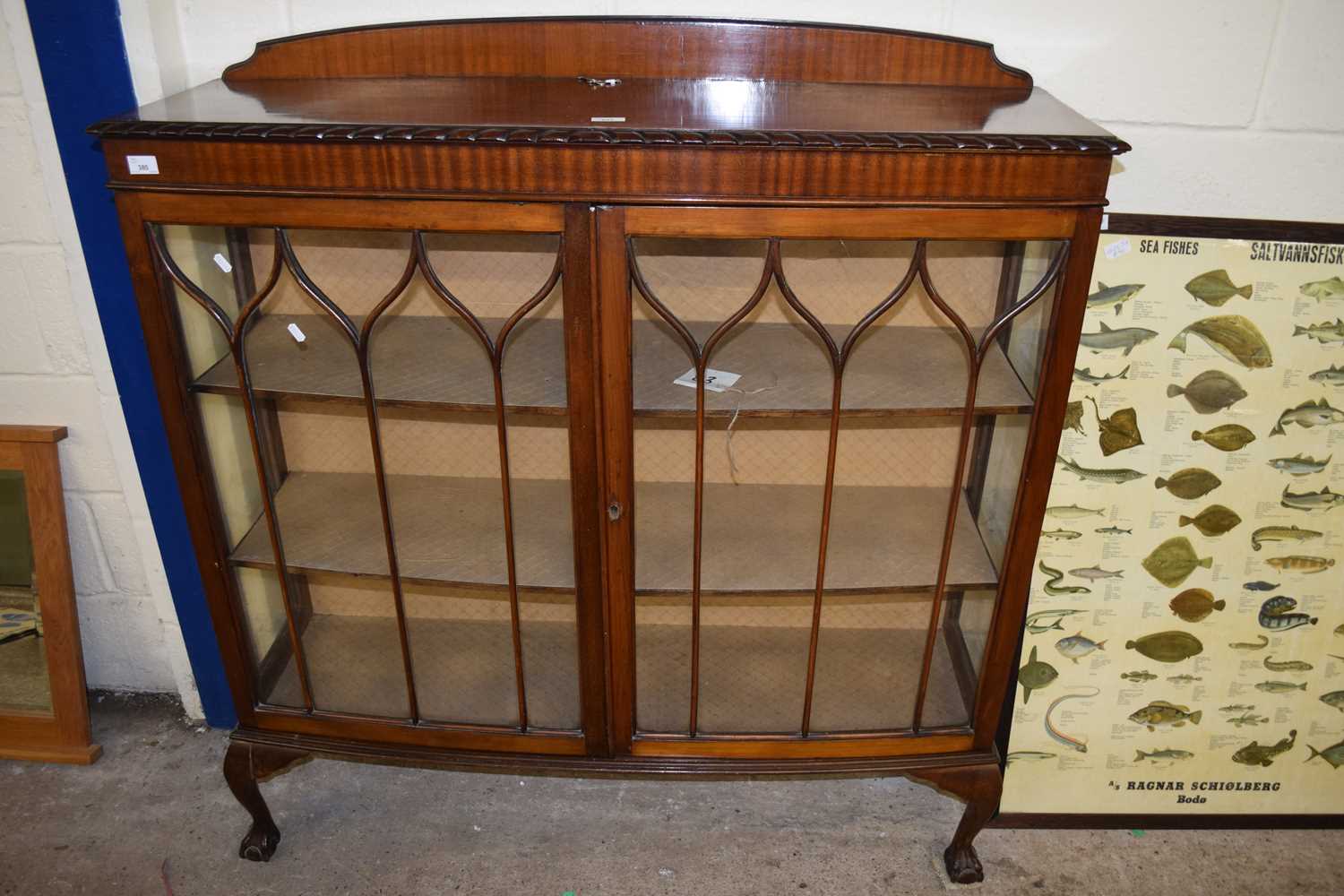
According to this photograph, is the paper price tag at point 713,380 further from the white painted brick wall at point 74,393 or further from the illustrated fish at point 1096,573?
the white painted brick wall at point 74,393

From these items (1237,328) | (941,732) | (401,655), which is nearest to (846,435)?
(941,732)

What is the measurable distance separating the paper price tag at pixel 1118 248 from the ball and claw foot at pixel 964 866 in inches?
40.4

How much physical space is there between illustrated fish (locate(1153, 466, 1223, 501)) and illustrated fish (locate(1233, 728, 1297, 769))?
521 mm

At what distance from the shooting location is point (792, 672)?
5.26 feet

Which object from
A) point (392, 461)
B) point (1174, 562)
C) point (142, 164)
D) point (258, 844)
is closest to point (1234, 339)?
point (1174, 562)

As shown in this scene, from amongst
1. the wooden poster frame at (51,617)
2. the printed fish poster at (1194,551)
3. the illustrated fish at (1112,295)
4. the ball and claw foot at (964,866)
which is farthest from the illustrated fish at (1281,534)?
the wooden poster frame at (51,617)

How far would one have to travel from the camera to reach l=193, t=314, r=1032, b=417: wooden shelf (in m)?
1.31

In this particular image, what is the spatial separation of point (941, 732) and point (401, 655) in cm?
90

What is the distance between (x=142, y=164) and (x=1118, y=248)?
140cm

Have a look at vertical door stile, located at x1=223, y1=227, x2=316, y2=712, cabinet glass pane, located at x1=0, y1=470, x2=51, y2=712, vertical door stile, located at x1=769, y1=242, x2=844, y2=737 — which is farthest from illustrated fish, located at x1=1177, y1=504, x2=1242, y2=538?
cabinet glass pane, located at x1=0, y1=470, x2=51, y2=712

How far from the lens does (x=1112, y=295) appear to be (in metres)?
1.53

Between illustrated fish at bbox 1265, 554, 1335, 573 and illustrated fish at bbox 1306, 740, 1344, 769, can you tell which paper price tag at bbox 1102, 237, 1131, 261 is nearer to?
→ illustrated fish at bbox 1265, 554, 1335, 573

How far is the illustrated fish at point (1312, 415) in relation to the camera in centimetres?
157

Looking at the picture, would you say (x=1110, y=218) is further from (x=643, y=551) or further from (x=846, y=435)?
(x=643, y=551)
